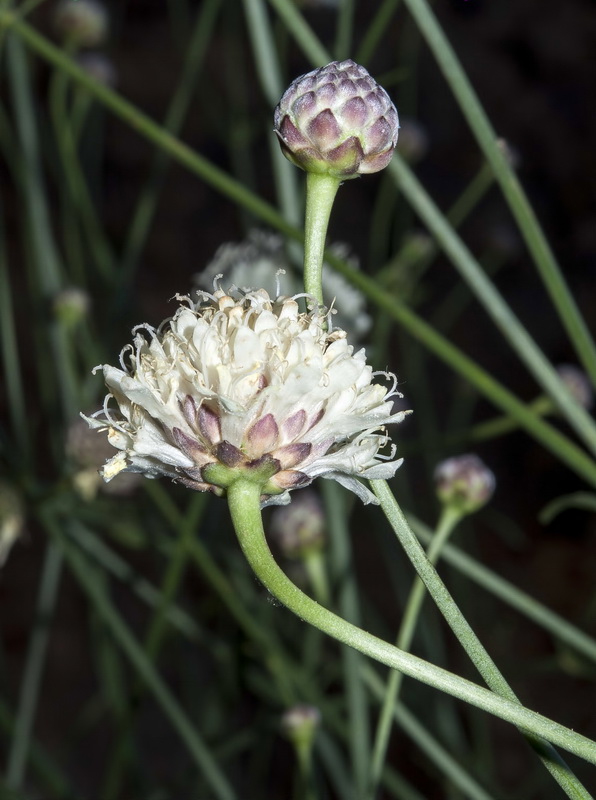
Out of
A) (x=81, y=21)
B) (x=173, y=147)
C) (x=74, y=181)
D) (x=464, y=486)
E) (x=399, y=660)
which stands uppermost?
(x=81, y=21)

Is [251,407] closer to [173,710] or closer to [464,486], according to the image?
[464,486]

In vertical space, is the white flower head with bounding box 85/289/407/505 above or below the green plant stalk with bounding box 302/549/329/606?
below

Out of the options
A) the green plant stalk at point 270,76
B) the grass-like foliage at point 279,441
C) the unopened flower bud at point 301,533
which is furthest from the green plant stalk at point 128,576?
the green plant stalk at point 270,76

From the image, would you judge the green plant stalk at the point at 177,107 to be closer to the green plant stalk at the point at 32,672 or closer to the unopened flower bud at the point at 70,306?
the unopened flower bud at the point at 70,306

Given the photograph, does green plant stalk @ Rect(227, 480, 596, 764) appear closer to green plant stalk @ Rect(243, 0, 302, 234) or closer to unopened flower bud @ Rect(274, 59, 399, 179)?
unopened flower bud @ Rect(274, 59, 399, 179)

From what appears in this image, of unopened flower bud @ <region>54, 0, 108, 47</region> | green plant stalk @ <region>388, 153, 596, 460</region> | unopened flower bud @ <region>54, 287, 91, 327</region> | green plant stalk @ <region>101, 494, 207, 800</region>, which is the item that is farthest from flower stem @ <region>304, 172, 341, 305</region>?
unopened flower bud @ <region>54, 0, 108, 47</region>

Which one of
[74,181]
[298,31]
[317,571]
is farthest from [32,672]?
[298,31]
